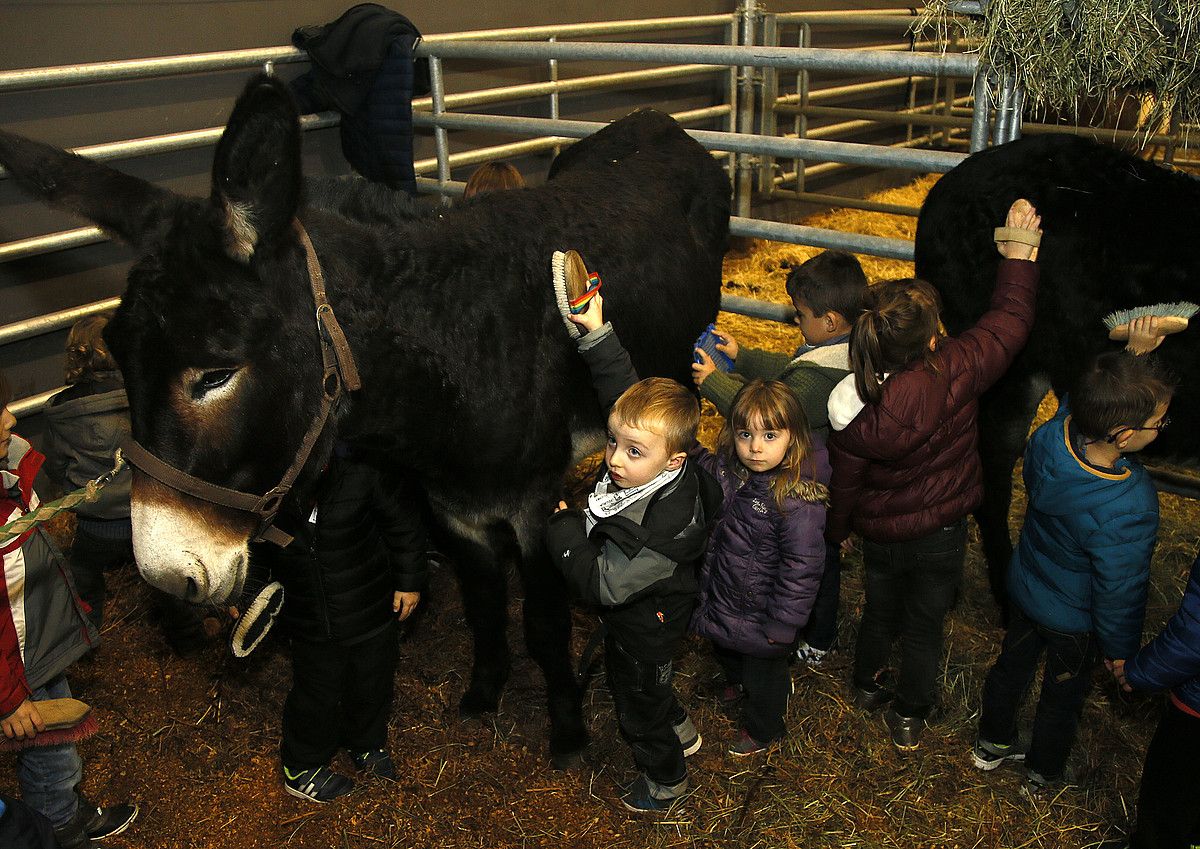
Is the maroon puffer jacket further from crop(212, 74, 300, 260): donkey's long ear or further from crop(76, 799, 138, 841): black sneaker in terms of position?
crop(76, 799, 138, 841): black sneaker

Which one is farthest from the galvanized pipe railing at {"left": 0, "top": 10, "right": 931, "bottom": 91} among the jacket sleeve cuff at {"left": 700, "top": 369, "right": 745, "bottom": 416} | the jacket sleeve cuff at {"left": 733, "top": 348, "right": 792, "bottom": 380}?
the jacket sleeve cuff at {"left": 700, "top": 369, "right": 745, "bottom": 416}

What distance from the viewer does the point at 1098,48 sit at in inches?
112

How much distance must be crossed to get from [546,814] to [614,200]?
6.62 feet

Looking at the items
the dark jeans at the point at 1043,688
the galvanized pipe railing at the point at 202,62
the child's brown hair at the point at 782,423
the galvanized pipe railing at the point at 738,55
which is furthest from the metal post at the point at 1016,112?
the galvanized pipe railing at the point at 202,62

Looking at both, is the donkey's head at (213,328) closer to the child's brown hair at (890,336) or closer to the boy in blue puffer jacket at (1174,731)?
the child's brown hair at (890,336)

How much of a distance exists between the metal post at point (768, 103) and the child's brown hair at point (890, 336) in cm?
517

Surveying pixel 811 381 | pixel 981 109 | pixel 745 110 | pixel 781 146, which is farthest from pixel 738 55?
pixel 745 110

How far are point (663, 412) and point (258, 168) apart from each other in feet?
3.51

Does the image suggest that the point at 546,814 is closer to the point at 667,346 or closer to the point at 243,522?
the point at 243,522

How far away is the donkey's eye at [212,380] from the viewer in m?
2.01

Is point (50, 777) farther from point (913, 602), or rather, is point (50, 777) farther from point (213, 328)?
point (913, 602)

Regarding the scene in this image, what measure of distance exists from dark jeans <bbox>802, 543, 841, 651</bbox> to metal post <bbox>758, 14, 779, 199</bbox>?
200 inches

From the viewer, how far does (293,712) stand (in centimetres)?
283

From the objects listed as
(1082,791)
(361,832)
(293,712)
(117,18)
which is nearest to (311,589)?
(293,712)
